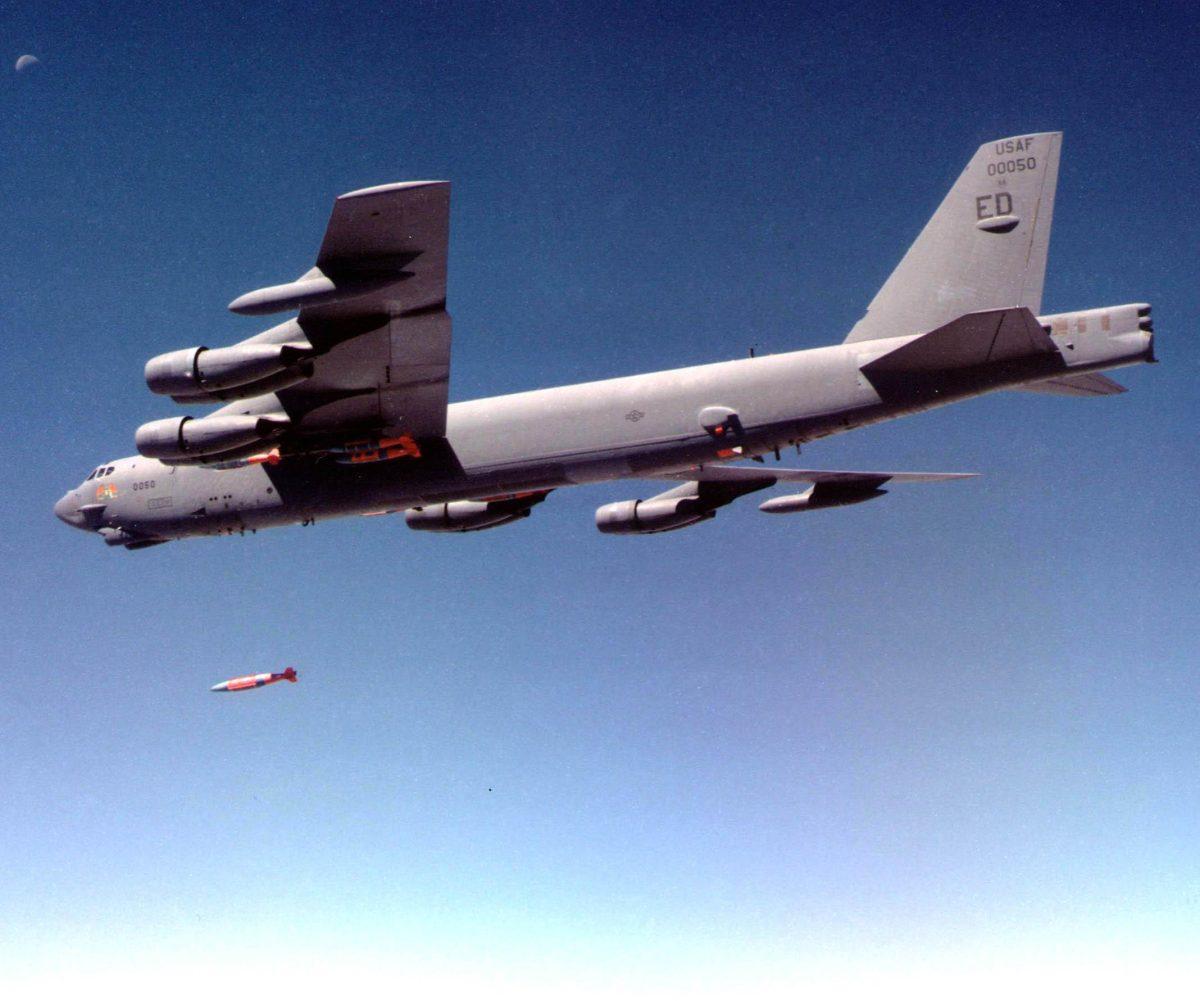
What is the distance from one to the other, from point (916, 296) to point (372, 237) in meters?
7.98

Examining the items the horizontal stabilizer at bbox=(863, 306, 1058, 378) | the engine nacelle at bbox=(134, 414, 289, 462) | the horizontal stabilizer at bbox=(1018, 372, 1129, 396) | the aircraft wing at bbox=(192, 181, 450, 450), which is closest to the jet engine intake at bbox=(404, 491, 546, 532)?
the aircraft wing at bbox=(192, 181, 450, 450)

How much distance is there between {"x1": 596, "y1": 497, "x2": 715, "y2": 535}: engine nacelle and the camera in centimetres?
2152

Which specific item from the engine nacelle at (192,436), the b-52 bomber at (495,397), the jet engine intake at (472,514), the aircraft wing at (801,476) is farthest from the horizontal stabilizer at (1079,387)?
the engine nacelle at (192,436)

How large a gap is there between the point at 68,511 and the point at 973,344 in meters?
14.8

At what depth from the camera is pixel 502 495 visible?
18672mm

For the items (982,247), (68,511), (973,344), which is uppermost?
(982,247)

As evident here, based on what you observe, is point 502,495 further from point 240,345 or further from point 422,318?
point 240,345

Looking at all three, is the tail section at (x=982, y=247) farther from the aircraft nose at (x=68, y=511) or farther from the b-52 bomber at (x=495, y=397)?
the aircraft nose at (x=68, y=511)

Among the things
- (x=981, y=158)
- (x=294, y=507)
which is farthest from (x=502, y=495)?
(x=981, y=158)

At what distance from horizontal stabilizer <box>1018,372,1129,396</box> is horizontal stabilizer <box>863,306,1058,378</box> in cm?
81

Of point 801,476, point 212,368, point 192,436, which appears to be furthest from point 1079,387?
point 192,436

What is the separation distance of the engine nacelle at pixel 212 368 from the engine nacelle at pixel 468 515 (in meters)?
5.62

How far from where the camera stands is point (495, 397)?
18.7 meters

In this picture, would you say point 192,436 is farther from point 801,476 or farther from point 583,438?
point 801,476
